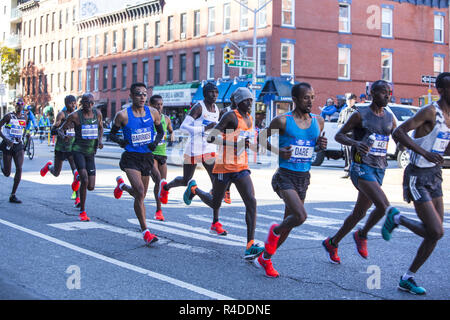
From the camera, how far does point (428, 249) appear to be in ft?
17.8

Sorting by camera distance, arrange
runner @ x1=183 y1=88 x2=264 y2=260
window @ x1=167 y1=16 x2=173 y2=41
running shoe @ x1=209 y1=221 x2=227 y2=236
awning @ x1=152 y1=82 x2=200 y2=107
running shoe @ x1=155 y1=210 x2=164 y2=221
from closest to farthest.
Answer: runner @ x1=183 y1=88 x2=264 y2=260
running shoe @ x1=209 y1=221 x2=227 y2=236
running shoe @ x1=155 y1=210 x2=164 y2=221
awning @ x1=152 y1=82 x2=200 y2=107
window @ x1=167 y1=16 x2=173 y2=41

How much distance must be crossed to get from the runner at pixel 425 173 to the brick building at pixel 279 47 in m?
27.4

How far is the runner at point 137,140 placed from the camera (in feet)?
24.6

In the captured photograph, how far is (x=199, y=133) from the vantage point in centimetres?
929

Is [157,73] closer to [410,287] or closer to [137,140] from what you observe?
[137,140]

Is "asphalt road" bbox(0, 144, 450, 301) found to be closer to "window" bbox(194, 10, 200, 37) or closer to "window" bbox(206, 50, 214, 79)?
"window" bbox(206, 50, 214, 79)

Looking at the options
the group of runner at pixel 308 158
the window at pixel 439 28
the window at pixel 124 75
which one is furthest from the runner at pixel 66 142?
the window at pixel 124 75

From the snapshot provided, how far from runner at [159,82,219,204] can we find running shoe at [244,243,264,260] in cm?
277

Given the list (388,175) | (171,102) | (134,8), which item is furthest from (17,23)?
(388,175)

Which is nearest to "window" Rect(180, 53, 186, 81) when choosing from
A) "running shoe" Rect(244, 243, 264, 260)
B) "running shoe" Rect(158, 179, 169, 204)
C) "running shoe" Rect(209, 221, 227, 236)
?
"running shoe" Rect(158, 179, 169, 204)

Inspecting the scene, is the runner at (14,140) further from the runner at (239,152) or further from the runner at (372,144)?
the runner at (372,144)

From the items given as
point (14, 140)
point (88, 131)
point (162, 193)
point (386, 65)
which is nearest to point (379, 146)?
point (162, 193)

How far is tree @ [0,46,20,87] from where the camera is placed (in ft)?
229
